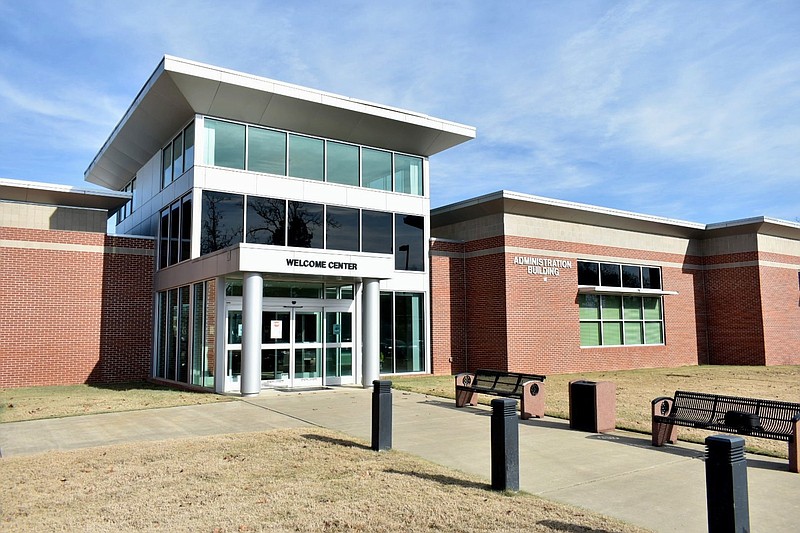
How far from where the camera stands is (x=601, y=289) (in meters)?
24.4

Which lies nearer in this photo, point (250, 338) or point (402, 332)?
point (250, 338)

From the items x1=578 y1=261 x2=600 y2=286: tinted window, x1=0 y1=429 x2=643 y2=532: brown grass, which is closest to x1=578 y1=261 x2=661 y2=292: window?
x1=578 y1=261 x2=600 y2=286: tinted window

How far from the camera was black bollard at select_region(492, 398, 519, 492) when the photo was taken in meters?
6.59

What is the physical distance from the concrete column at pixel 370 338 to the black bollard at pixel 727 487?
492 inches

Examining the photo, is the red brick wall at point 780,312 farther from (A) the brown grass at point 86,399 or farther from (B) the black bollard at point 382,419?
(B) the black bollard at point 382,419

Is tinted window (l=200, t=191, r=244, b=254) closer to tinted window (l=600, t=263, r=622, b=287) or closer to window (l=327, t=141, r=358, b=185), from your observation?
window (l=327, t=141, r=358, b=185)

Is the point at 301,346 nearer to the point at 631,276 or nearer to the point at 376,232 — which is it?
the point at 376,232

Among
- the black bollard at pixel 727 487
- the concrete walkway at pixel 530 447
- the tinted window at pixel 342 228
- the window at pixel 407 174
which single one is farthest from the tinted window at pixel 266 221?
the black bollard at pixel 727 487

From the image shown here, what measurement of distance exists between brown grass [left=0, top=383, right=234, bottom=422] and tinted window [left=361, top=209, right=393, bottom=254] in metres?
7.61

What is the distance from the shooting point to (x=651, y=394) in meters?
15.6

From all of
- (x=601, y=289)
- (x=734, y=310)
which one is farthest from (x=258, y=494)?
(x=734, y=310)

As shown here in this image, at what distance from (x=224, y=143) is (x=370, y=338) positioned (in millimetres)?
7465

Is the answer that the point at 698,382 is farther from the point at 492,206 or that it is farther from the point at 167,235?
the point at 167,235

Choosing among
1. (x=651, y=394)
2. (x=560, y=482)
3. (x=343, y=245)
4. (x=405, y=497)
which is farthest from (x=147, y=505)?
(x=343, y=245)
